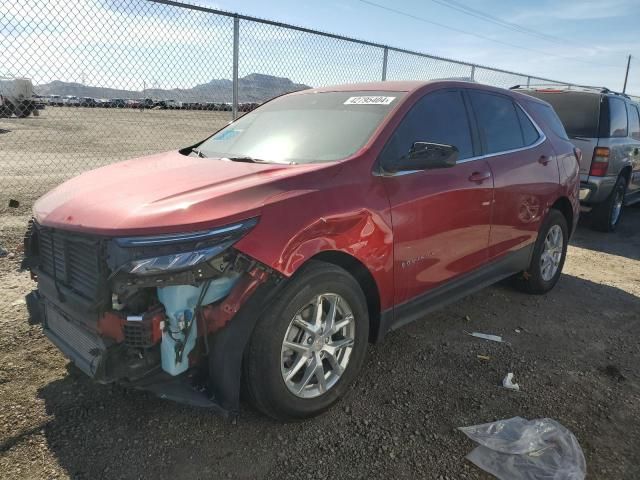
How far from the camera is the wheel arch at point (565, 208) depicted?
192 inches

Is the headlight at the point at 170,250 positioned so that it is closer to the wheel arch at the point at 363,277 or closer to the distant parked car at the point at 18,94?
the wheel arch at the point at 363,277

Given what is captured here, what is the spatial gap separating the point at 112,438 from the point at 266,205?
1.45m

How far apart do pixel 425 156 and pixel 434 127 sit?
0.56 meters

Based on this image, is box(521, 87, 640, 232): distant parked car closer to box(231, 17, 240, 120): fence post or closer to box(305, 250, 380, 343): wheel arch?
box(231, 17, 240, 120): fence post

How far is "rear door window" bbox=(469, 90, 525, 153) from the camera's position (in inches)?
155

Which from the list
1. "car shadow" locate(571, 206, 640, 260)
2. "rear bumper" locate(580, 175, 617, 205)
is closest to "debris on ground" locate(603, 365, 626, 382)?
"car shadow" locate(571, 206, 640, 260)

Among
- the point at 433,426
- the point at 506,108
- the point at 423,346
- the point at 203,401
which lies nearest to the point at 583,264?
the point at 506,108

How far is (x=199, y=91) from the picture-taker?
6.47 meters

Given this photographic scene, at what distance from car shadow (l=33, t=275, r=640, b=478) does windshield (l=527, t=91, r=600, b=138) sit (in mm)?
4172

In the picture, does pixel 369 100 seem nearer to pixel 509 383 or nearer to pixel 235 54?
pixel 509 383

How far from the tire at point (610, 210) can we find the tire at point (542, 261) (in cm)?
301

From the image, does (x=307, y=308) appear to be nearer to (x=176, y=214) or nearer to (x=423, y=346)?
(x=176, y=214)

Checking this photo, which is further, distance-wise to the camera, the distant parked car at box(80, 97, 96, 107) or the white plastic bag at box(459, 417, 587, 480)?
the distant parked car at box(80, 97, 96, 107)

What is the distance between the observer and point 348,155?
2.97m
